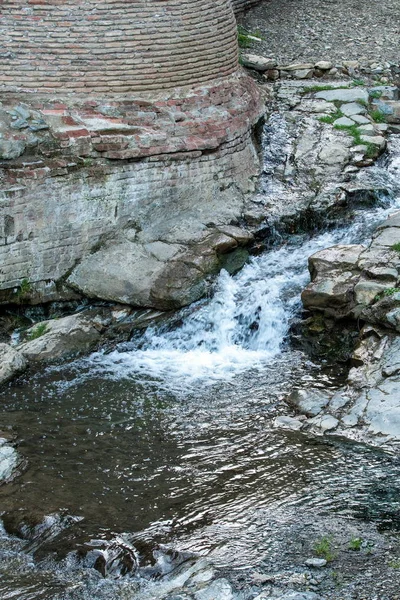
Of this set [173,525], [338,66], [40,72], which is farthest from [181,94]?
[173,525]

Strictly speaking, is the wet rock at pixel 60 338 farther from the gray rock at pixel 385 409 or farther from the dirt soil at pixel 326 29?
the dirt soil at pixel 326 29

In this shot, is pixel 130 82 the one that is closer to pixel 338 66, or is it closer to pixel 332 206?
pixel 332 206

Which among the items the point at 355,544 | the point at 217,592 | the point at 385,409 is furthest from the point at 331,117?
the point at 217,592

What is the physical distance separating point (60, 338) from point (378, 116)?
5.14 meters

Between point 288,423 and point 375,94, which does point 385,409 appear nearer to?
point 288,423

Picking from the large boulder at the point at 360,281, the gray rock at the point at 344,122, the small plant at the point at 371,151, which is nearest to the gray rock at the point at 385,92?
the gray rock at the point at 344,122

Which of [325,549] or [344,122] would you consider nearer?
[325,549]

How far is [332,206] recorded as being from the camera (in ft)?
32.5

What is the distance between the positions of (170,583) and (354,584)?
107 cm

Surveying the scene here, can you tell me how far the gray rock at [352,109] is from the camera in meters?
11.4

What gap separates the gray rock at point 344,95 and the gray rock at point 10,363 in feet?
17.8

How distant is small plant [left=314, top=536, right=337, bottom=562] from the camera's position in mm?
5492

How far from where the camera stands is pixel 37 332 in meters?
8.93

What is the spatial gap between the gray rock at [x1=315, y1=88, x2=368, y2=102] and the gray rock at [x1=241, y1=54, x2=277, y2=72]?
0.99 metres
